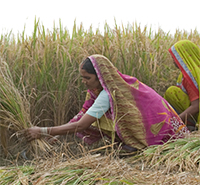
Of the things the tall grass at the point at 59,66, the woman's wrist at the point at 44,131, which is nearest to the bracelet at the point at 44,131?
the woman's wrist at the point at 44,131

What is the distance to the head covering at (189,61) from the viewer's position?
3.69 metres

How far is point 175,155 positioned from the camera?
283 centimetres

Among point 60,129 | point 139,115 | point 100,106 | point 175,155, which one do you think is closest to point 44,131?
point 60,129

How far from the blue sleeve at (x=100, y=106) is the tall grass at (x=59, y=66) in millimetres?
585

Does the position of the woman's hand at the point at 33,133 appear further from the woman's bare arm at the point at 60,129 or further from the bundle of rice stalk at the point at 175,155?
the bundle of rice stalk at the point at 175,155

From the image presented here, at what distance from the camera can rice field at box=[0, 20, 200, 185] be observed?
2.42 metres

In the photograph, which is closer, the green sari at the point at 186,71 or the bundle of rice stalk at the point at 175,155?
the bundle of rice stalk at the point at 175,155

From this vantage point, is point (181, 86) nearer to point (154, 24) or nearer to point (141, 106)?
point (141, 106)

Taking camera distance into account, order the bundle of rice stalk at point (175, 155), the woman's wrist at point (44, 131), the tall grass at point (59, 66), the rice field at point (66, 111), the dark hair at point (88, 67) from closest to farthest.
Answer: the rice field at point (66, 111)
the bundle of rice stalk at point (175, 155)
the woman's wrist at point (44, 131)
the dark hair at point (88, 67)
the tall grass at point (59, 66)

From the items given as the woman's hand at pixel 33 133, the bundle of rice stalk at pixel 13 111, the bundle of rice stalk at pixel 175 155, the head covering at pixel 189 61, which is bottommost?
the bundle of rice stalk at pixel 175 155

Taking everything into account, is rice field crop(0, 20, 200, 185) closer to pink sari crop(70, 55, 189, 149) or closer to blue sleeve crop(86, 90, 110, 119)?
pink sari crop(70, 55, 189, 149)

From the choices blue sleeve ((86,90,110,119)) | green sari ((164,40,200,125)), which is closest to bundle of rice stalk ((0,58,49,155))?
blue sleeve ((86,90,110,119))

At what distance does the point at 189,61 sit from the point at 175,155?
1.36m

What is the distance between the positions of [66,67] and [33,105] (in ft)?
1.74
